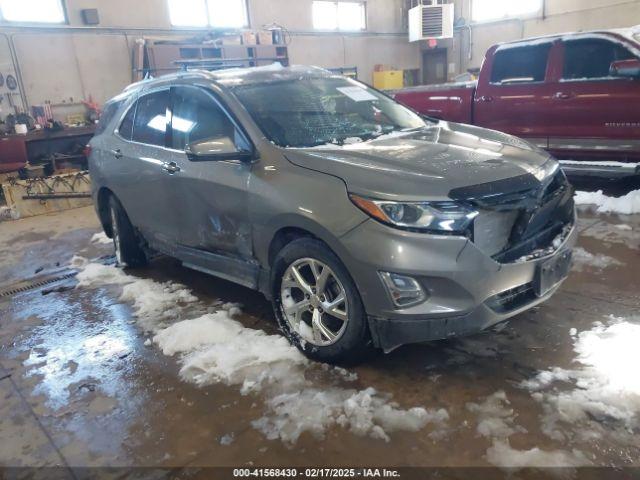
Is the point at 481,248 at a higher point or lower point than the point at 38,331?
higher

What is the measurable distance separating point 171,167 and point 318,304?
1.59 m

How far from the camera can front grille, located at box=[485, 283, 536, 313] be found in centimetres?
243

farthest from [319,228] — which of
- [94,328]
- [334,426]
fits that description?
[94,328]

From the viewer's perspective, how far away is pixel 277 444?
2.30 metres

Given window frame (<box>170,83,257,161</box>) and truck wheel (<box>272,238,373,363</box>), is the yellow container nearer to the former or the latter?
window frame (<box>170,83,257,161</box>)

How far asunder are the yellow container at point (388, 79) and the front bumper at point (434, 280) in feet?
41.5

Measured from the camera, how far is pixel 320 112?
11.0 feet

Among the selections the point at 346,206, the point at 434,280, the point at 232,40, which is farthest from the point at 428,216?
the point at 232,40

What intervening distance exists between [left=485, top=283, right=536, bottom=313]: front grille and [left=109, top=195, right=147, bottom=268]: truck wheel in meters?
3.30

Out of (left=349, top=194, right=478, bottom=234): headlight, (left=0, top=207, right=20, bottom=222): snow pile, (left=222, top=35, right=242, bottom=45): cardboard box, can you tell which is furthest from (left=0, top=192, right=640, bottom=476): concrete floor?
(left=222, top=35, right=242, bottom=45): cardboard box

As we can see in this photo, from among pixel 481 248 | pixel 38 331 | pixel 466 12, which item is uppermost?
pixel 466 12

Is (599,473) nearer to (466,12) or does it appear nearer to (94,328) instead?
(94,328)

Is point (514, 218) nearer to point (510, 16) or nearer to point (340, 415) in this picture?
point (340, 415)

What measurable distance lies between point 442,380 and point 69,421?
1957 mm
